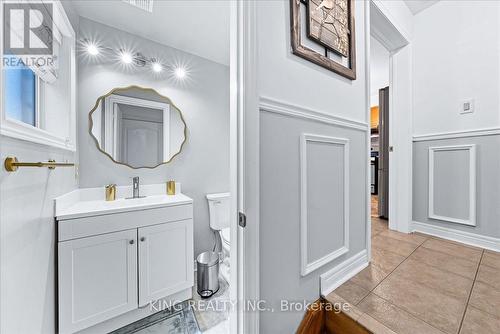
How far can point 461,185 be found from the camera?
174 centimetres

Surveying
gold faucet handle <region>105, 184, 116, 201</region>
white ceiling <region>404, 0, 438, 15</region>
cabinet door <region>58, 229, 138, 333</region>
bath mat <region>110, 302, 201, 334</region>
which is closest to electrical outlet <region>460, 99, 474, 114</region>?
white ceiling <region>404, 0, 438, 15</region>

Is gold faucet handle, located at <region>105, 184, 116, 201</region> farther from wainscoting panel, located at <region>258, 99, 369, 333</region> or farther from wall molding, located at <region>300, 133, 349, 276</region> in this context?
wall molding, located at <region>300, 133, 349, 276</region>

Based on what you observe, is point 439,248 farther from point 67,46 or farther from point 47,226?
point 67,46

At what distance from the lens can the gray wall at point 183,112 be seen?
166 centimetres

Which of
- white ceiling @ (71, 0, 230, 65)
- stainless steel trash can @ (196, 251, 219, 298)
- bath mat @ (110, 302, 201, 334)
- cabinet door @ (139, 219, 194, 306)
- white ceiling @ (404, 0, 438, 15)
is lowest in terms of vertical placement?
bath mat @ (110, 302, 201, 334)

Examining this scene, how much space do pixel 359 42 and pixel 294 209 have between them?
1.24 metres

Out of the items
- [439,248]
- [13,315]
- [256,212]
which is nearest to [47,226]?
[13,315]

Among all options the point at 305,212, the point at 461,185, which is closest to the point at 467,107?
the point at 461,185

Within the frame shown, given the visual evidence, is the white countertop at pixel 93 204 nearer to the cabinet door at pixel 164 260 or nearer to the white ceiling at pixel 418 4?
the cabinet door at pixel 164 260

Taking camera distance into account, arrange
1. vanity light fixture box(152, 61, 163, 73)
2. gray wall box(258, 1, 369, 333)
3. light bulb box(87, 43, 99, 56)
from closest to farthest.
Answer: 1. gray wall box(258, 1, 369, 333)
2. light bulb box(87, 43, 99, 56)
3. vanity light fixture box(152, 61, 163, 73)

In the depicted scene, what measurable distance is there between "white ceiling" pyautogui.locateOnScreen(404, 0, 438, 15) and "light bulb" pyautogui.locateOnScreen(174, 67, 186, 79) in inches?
91.2

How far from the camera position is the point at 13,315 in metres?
0.76

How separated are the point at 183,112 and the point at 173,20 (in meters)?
0.81

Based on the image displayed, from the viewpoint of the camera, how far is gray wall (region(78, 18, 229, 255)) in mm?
1663
